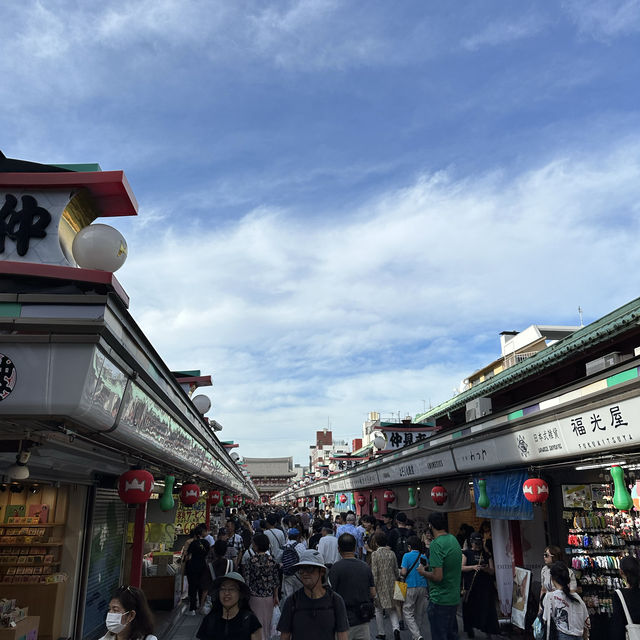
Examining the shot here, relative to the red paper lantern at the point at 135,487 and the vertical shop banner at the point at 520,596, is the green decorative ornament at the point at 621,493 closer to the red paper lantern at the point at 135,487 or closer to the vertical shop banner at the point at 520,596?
the vertical shop banner at the point at 520,596

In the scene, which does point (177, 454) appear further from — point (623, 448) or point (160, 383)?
point (623, 448)

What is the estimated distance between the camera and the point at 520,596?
9234 mm

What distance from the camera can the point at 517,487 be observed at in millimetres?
9945

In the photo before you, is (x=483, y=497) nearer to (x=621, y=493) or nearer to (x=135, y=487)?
(x=621, y=493)

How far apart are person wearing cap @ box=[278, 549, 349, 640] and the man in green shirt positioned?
259cm

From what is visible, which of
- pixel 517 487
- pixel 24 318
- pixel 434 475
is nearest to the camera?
pixel 24 318

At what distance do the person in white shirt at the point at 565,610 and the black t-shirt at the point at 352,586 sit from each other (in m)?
2.12

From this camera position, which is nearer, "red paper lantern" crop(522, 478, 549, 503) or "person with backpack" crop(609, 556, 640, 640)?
"person with backpack" crop(609, 556, 640, 640)

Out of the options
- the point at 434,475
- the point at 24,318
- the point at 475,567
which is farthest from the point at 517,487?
the point at 24,318

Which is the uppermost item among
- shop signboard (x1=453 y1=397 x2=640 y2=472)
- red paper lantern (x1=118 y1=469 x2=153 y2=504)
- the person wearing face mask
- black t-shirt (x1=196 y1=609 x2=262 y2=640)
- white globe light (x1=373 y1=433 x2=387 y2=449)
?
white globe light (x1=373 y1=433 x2=387 y2=449)

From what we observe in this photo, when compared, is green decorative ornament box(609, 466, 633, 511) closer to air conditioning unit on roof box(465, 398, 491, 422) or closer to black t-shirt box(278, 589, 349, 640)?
black t-shirt box(278, 589, 349, 640)

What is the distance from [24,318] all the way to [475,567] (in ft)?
27.0

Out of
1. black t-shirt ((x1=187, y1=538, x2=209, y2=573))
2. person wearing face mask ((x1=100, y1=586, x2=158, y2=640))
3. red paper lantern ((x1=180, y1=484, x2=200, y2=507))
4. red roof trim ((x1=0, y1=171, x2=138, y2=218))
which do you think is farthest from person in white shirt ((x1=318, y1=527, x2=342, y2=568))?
red roof trim ((x1=0, y1=171, x2=138, y2=218))

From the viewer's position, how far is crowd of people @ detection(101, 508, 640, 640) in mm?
4699
